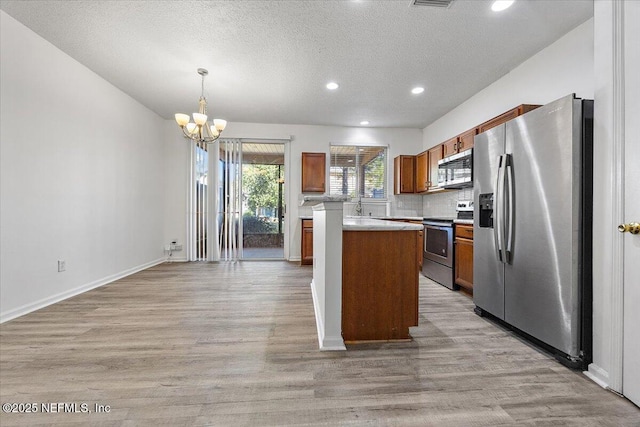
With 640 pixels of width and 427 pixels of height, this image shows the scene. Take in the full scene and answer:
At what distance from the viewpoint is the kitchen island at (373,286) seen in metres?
1.97

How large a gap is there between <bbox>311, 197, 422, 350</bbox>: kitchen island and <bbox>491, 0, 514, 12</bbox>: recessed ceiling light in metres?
1.93

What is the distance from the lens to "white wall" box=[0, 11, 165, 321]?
8.07ft

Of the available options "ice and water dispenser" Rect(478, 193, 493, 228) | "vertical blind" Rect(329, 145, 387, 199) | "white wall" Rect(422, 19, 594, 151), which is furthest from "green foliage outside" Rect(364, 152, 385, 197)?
"ice and water dispenser" Rect(478, 193, 493, 228)

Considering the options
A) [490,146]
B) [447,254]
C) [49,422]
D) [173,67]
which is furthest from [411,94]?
[49,422]

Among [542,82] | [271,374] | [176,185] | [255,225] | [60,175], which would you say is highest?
[542,82]

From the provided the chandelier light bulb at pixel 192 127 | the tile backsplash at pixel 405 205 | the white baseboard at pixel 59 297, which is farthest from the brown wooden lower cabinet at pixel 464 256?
the white baseboard at pixel 59 297

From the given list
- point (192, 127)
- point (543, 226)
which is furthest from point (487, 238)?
point (192, 127)

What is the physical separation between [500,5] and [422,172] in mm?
3068

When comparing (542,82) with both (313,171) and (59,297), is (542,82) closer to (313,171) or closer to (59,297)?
(313,171)

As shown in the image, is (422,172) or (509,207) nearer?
(509,207)

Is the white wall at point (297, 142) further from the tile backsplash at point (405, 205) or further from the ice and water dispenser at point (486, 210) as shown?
the ice and water dispenser at point (486, 210)

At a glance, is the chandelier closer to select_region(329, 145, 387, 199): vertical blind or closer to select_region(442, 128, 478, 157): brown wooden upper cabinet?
select_region(329, 145, 387, 199): vertical blind

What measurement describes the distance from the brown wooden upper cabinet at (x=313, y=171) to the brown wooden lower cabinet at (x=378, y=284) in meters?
3.47

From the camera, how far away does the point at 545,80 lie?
111 inches
